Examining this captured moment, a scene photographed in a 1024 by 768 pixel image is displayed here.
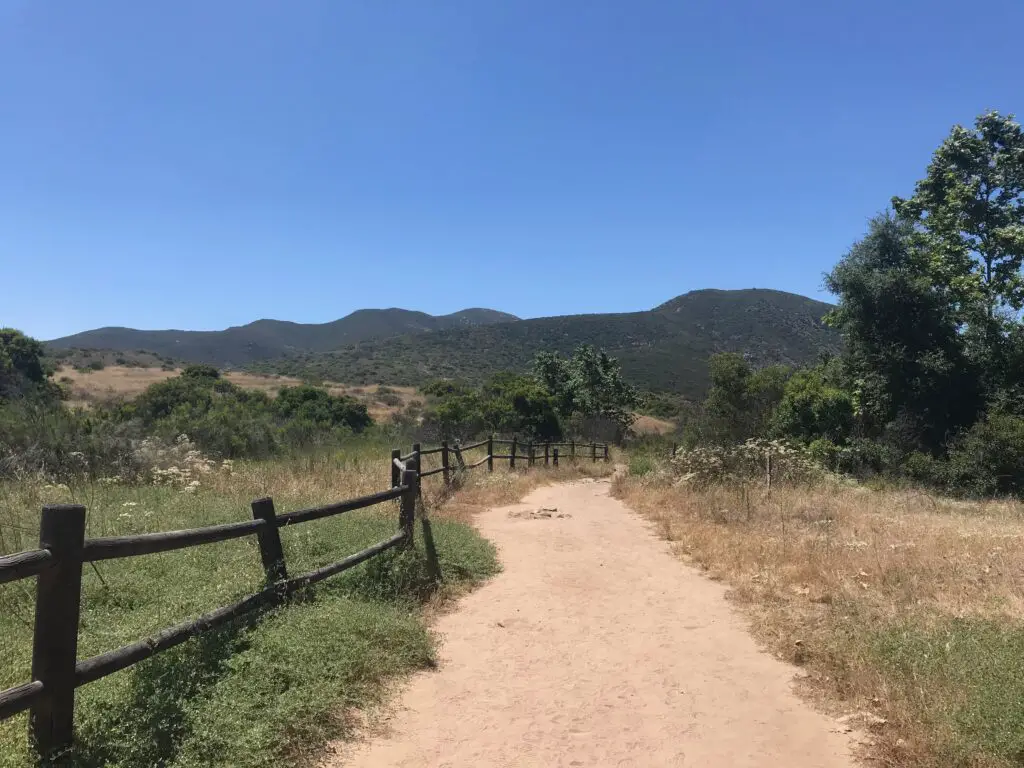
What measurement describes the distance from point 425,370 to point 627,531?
73.7 meters

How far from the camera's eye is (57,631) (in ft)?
10.8

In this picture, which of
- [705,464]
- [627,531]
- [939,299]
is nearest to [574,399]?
[939,299]

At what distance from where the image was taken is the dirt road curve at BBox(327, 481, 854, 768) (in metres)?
4.04

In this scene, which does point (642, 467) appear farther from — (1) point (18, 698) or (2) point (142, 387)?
(2) point (142, 387)

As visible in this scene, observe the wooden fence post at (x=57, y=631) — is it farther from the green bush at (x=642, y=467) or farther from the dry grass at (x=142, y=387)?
the dry grass at (x=142, y=387)

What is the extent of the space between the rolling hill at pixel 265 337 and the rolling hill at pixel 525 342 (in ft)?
0.97

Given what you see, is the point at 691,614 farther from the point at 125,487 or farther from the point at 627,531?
the point at 125,487

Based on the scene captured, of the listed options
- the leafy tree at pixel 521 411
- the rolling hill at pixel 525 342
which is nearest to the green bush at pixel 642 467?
the leafy tree at pixel 521 411

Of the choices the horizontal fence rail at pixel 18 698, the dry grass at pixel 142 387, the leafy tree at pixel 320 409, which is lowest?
the horizontal fence rail at pixel 18 698

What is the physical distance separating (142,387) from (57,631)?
49.3m

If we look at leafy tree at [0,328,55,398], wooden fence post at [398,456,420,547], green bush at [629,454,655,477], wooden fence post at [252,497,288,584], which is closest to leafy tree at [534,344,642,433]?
green bush at [629,454,655,477]

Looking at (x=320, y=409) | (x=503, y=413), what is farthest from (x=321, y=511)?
(x=503, y=413)

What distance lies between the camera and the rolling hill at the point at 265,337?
4168 inches

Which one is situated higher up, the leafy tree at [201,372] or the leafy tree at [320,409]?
the leafy tree at [201,372]
